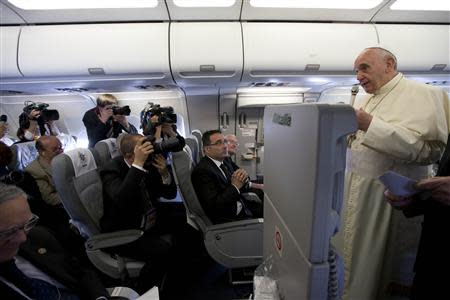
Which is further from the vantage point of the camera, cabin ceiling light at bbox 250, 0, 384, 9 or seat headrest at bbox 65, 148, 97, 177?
cabin ceiling light at bbox 250, 0, 384, 9

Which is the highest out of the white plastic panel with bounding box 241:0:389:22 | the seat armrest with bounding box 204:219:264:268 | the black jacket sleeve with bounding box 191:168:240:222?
the white plastic panel with bounding box 241:0:389:22

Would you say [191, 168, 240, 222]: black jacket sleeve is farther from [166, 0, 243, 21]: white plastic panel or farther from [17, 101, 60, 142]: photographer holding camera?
[17, 101, 60, 142]: photographer holding camera

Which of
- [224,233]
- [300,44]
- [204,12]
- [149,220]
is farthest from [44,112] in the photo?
[300,44]

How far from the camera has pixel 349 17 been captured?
251 centimetres

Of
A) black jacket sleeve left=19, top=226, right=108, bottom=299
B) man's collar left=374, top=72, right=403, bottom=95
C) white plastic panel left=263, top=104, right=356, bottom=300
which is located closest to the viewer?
white plastic panel left=263, top=104, right=356, bottom=300

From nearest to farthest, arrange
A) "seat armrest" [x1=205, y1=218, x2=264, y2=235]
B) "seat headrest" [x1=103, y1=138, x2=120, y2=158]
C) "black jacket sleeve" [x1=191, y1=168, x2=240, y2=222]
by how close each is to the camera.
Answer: "seat armrest" [x1=205, y1=218, x2=264, y2=235] → "black jacket sleeve" [x1=191, y1=168, x2=240, y2=222] → "seat headrest" [x1=103, y1=138, x2=120, y2=158]

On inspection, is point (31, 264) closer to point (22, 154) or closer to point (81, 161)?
point (81, 161)

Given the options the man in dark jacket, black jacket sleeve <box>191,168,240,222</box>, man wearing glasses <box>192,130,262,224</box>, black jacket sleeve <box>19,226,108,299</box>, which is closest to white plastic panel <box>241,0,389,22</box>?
man wearing glasses <box>192,130,262,224</box>

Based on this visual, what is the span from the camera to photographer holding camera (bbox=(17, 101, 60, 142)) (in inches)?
122

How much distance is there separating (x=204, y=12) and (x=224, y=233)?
2089 millimetres

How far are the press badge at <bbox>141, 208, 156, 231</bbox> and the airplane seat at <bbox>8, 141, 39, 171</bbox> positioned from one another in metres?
2.08

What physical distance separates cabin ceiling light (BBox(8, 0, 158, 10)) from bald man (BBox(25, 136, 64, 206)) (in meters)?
1.30

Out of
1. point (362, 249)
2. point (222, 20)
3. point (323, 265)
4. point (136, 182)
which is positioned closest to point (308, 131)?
point (323, 265)

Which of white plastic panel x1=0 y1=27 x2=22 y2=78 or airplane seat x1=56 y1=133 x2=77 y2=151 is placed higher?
white plastic panel x1=0 y1=27 x2=22 y2=78
